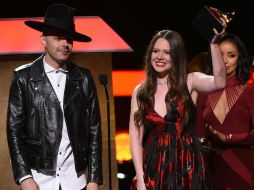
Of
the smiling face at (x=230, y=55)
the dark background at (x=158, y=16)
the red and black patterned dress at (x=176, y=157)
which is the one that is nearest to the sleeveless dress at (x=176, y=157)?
the red and black patterned dress at (x=176, y=157)

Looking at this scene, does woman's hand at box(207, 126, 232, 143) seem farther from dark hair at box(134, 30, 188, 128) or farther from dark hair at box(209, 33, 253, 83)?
dark hair at box(134, 30, 188, 128)

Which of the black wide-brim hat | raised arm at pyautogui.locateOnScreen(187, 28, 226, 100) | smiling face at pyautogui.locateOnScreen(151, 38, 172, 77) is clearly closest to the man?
the black wide-brim hat

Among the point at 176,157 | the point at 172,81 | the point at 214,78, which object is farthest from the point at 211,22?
the point at 176,157

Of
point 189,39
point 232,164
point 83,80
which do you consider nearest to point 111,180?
point 232,164

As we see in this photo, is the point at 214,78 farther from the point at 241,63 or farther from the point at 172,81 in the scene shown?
the point at 241,63

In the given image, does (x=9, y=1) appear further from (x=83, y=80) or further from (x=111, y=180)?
(x=83, y=80)

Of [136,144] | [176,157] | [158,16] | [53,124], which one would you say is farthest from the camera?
[158,16]

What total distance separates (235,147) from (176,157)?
2.60ft

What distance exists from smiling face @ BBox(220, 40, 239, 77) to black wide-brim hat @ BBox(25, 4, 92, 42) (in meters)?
1.20

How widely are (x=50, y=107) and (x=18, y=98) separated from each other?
180 mm

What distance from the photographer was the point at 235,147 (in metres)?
4.28

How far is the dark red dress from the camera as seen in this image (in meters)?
4.27

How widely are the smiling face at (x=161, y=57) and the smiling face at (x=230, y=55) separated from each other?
2.77 feet

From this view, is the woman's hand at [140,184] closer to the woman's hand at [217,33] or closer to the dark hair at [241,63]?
the woman's hand at [217,33]
